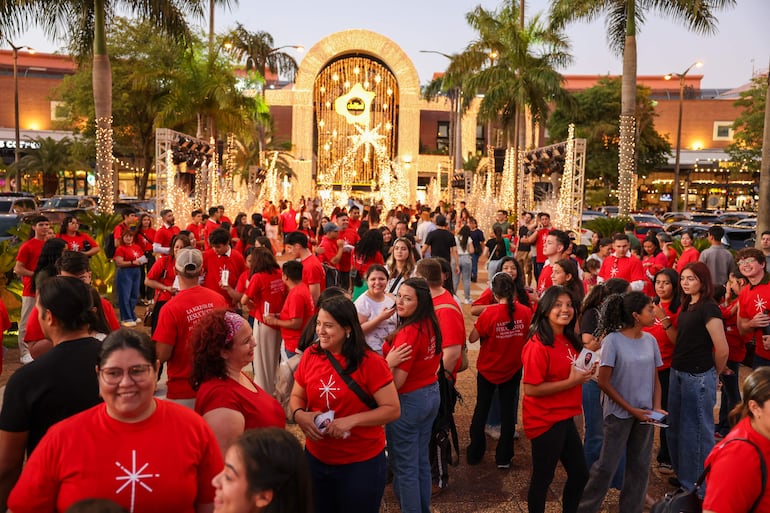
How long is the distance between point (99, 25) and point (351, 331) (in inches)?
589

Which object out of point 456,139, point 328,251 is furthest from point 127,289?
point 456,139

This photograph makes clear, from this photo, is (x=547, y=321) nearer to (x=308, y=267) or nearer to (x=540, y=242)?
(x=308, y=267)

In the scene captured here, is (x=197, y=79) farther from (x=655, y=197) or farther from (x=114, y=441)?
(x=655, y=197)

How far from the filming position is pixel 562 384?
4102 mm

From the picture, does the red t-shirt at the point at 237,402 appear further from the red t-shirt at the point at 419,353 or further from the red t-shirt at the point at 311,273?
the red t-shirt at the point at 311,273

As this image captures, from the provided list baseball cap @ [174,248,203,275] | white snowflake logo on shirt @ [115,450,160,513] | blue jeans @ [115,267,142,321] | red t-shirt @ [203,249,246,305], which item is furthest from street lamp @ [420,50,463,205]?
white snowflake logo on shirt @ [115,450,160,513]

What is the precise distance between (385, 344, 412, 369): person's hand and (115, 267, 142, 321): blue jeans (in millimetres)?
7343

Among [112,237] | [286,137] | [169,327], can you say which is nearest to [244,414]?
[169,327]

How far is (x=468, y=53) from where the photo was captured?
31.4 m

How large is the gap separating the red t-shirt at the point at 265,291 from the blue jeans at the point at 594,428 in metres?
2.86

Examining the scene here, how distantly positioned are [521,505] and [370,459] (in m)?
2.04

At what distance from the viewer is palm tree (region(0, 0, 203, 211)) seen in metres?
15.5

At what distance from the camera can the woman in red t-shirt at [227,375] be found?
9.59ft

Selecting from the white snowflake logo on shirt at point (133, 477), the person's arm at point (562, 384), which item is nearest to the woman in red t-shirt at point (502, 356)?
the person's arm at point (562, 384)
